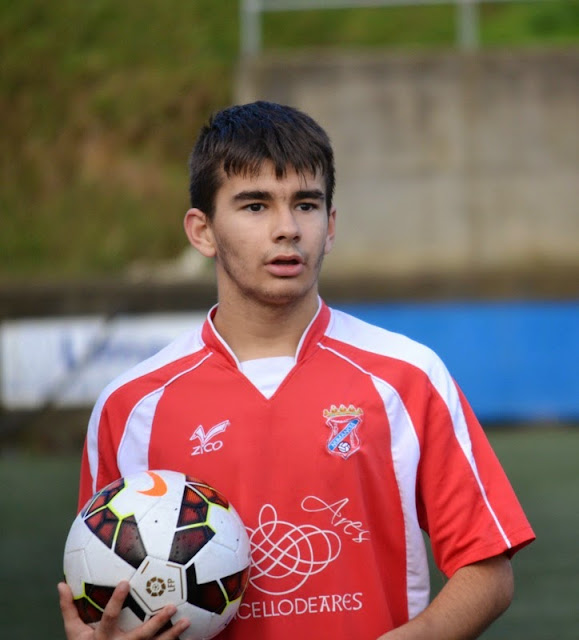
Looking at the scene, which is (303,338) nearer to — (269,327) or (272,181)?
(269,327)

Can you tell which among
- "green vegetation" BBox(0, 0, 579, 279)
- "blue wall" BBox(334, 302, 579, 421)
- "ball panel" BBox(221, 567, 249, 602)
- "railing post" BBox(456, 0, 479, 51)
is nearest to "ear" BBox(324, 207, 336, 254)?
"ball panel" BBox(221, 567, 249, 602)

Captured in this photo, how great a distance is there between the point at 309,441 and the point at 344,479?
0.34 ft

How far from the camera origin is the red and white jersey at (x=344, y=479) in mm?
2408

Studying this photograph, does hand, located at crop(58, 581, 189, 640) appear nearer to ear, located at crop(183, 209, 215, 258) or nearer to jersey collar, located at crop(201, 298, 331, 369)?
jersey collar, located at crop(201, 298, 331, 369)

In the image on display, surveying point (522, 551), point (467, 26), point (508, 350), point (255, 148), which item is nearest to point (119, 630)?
point (255, 148)

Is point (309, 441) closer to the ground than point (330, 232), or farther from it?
closer to the ground

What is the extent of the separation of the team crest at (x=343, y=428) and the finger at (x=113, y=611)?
0.48 m

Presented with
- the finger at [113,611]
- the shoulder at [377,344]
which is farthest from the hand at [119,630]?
the shoulder at [377,344]

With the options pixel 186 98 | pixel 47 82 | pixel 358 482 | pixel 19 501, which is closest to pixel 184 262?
pixel 186 98

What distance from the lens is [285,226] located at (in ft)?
7.97

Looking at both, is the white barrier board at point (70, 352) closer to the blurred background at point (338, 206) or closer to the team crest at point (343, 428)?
the blurred background at point (338, 206)

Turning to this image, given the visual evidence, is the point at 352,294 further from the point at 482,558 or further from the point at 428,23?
the point at 482,558

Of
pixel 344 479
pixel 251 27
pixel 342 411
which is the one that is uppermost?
pixel 251 27

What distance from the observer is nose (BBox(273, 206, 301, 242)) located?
7.97 ft
